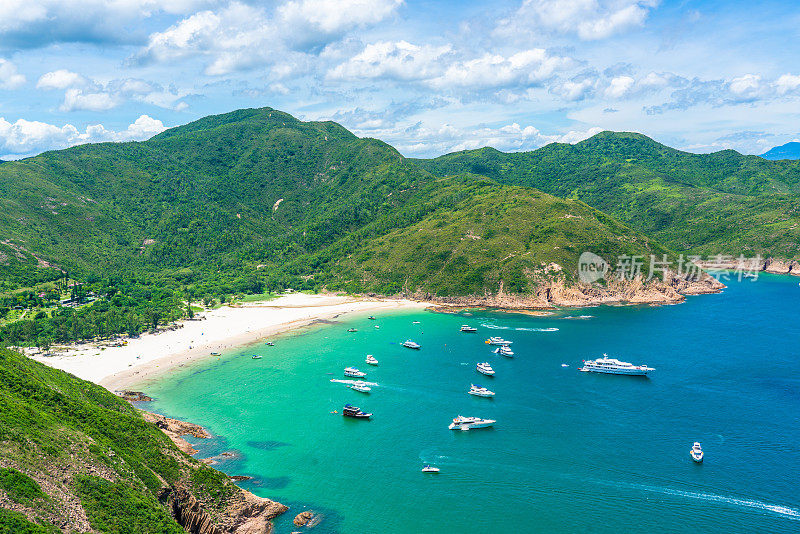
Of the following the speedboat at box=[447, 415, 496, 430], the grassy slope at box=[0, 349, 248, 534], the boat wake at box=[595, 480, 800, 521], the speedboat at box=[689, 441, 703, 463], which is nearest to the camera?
the grassy slope at box=[0, 349, 248, 534]

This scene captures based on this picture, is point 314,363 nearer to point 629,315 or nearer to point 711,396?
point 711,396

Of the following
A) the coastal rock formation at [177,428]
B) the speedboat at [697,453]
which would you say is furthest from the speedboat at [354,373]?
the speedboat at [697,453]

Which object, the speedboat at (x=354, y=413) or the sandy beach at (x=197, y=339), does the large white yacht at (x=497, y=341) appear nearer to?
the speedboat at (x=354, y=413)

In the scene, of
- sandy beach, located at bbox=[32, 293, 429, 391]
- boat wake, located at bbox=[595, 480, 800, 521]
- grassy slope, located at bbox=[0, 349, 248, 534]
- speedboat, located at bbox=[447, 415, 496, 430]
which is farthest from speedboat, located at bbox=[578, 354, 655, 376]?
grassy slope, located at bbox=[0, 349, 248, 534]

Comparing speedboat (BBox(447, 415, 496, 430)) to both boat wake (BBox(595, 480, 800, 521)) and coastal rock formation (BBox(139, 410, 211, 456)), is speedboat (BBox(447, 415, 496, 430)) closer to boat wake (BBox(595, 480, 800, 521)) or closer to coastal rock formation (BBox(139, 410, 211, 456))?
boat wake (BBox(595, 480, 800, 521))

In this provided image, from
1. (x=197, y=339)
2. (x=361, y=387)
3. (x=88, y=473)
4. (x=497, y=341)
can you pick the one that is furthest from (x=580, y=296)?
(x=88, y=473)

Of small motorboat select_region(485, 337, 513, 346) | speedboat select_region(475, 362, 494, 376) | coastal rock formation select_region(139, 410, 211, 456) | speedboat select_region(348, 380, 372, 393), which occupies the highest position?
small motorboat select_region(485, 337, 513, 346)

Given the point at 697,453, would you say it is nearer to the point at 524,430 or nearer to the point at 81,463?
the point at 524,430

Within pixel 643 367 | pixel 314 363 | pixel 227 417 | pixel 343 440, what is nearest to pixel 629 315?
pixel 643 367
